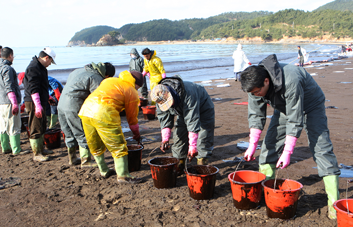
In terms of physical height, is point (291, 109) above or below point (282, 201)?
above

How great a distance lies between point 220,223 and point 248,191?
1.57 feet

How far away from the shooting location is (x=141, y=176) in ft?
14.9

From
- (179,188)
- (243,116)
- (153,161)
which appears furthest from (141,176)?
(243,116)

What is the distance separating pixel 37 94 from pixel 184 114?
9.93ft

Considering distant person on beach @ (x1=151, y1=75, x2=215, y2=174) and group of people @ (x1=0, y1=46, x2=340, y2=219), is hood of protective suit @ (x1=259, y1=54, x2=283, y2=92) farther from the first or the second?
distant person on beach @ (x1=151, y1=75, x2=215, y2=174)

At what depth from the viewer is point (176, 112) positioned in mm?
3820

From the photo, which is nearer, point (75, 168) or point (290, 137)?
point (290, 137)

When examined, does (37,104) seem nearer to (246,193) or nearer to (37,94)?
(37,94)

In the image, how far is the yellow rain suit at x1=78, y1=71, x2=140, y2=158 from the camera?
367 cm

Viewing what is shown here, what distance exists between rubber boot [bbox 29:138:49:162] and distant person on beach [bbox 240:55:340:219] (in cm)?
406

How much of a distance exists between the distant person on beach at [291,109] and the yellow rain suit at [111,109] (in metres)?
1.64

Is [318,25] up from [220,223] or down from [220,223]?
up

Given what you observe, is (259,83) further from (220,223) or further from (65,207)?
(65,207)

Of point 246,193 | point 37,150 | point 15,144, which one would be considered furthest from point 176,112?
point 15,144
